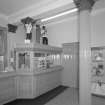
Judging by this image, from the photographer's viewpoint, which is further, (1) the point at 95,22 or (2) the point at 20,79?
(1) the point at 95,22

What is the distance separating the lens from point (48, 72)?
394cm

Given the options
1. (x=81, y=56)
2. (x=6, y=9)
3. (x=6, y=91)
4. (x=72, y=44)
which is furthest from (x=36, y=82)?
(x=6, y=9)

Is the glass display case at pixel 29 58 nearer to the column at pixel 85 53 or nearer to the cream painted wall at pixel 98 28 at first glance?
the column at pixel 85 53

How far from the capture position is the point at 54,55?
498 centimetres

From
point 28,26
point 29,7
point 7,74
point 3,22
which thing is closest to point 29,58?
point 7,74

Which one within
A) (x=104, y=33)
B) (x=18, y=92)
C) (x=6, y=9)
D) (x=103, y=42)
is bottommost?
(x=18, y=92)

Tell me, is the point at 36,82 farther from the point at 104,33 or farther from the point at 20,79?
the point at 104,33

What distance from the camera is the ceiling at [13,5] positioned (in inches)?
131

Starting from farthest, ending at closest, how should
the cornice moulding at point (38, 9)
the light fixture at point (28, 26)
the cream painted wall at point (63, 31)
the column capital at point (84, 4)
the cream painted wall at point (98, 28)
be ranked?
the cream painted wall at point (63, 31), the cream painted wall at point (98, 28), the light fixture at point (28, 26), the cornice moulding at point (38, 9), the column capital at point (84, 4)

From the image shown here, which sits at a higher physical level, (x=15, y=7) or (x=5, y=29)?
(x=15, y=7)

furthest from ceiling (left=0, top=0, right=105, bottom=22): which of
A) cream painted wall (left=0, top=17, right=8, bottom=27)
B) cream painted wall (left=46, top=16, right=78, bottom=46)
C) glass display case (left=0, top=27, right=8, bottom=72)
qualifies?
cream painted wall (left=46, top=16, right=78, bottom=46)

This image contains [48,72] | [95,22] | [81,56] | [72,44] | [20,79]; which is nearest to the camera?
[81,56]

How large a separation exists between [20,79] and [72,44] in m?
2.90

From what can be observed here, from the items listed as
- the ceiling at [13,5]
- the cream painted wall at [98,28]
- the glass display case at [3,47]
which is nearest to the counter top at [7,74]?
the glass display case at [3,47]
